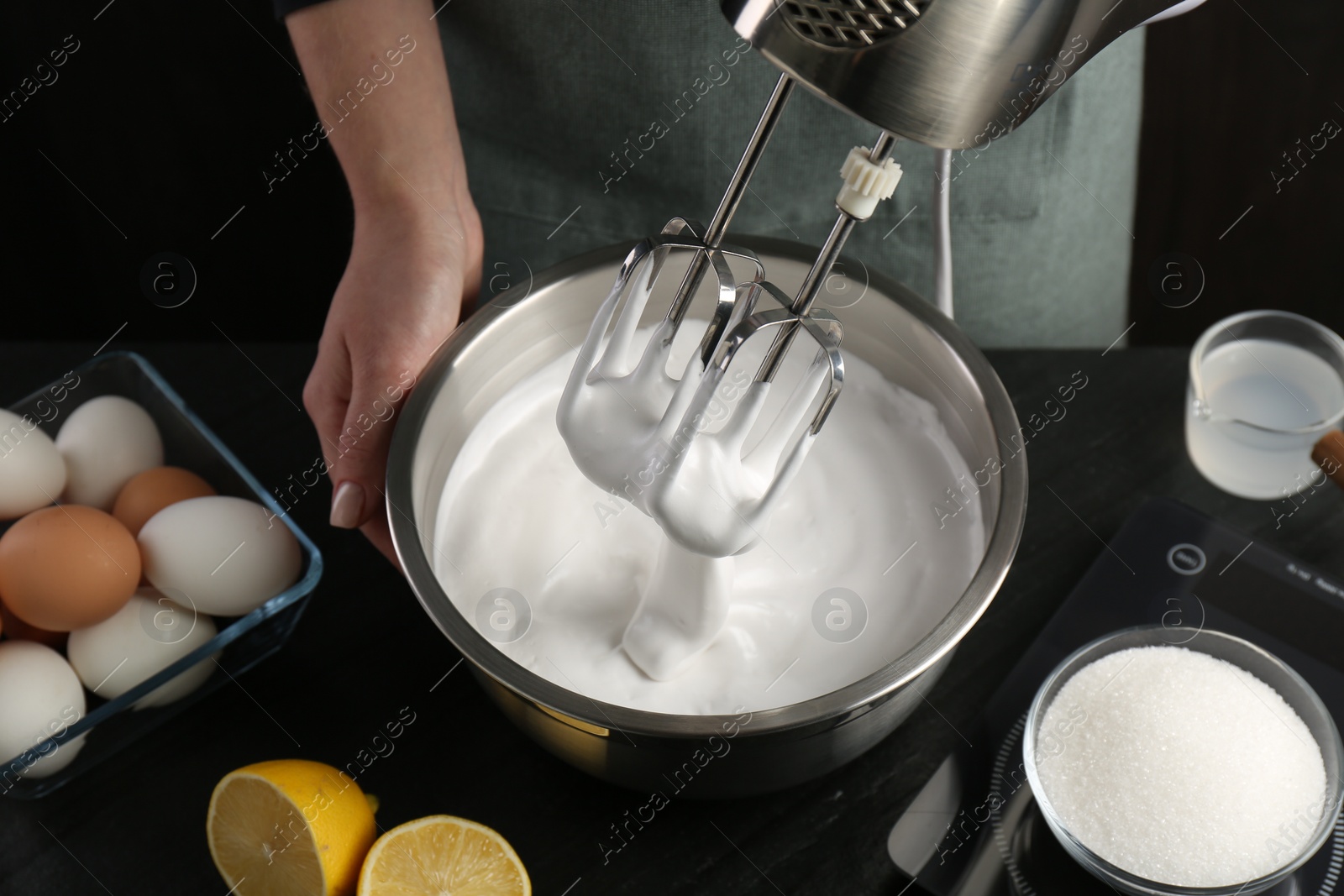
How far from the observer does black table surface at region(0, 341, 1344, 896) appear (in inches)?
26.5

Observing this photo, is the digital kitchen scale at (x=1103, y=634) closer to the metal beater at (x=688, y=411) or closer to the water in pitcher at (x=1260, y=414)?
the water in pitcher at (x=1260, y=414)

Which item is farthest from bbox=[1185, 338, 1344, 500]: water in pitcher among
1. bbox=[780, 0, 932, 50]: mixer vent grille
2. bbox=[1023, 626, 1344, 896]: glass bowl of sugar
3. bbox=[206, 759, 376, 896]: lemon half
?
bbox=[206, 759, 376, 896]: lemon half

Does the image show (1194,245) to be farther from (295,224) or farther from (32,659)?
(32,659)

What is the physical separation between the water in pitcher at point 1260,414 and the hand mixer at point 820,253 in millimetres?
237

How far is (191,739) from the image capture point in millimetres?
721

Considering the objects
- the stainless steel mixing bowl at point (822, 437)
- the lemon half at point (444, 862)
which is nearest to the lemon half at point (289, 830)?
the lemon half at point (444, 862)

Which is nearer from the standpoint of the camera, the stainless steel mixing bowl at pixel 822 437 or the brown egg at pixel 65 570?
the stainless steel mixing bowl at pixel 822 437

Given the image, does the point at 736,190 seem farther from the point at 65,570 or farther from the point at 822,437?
the point at 65,570

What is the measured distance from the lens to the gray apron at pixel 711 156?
871mm

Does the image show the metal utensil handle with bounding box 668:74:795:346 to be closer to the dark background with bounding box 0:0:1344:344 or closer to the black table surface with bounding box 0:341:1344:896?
the black table surface with bounding box 0:341:1344:896

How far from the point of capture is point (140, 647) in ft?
2.27

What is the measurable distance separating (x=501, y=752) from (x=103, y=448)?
0.34m

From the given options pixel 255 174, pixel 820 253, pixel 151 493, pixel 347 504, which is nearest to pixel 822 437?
pixel 820 253

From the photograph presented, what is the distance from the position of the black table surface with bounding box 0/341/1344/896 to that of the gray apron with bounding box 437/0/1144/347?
228 millimetres
